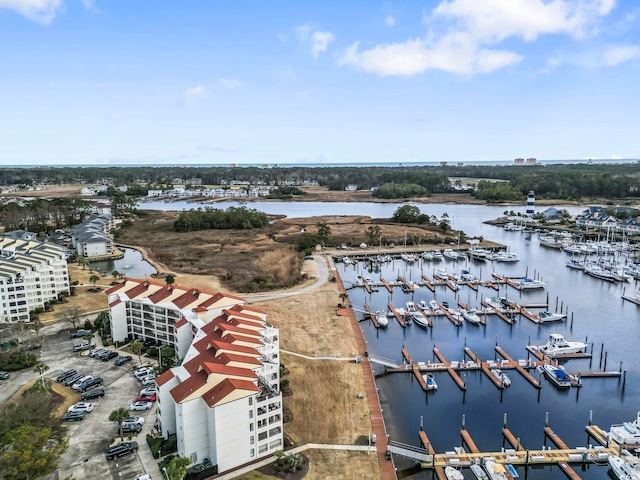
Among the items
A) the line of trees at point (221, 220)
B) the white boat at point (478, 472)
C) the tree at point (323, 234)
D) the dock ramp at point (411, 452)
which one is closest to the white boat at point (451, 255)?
the tree at point (323, 234)

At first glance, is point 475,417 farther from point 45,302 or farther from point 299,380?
point 45,302

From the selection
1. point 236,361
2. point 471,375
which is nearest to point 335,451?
point 236,361

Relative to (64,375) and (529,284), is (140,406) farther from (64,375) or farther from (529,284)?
(529,284)

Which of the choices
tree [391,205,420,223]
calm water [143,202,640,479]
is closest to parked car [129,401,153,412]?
calm water [143,202,640,479]

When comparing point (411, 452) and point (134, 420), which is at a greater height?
point (134, 420)

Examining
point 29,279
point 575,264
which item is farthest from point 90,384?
point 575,264

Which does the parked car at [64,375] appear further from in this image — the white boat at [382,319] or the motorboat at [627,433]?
the motorboat at [627,433]
